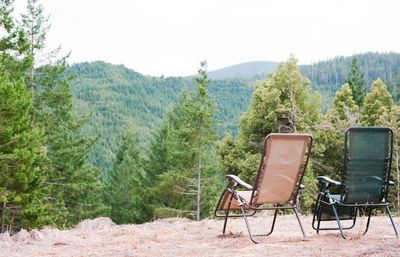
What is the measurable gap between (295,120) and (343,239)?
1709 cm

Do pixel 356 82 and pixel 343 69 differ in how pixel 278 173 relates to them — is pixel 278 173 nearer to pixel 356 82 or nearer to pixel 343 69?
pixel 356 82

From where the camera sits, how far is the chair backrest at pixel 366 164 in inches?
192

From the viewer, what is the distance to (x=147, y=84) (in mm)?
161125

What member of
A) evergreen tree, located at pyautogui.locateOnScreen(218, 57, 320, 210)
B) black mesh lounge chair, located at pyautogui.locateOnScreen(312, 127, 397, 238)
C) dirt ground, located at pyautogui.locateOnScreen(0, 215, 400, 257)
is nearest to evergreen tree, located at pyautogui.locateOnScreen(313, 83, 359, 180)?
evergreen tree, located at pyautogui.locateOnScreen(218, 57, 320, 210)

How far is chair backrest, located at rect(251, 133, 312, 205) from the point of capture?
4949mm

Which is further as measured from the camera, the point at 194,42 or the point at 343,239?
the point at 194,42

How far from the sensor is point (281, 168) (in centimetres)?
509

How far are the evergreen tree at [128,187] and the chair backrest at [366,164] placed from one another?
1164 inches

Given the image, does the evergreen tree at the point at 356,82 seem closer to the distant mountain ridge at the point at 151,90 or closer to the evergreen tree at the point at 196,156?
the evergreen tree at the point at 196,156

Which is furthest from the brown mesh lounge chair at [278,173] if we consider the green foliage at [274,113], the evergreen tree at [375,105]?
the evergreen tree at [375,105]

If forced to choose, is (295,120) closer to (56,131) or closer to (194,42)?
(56,131)

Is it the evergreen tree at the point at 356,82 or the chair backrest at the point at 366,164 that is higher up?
the evergreen tree at the point at 356,82

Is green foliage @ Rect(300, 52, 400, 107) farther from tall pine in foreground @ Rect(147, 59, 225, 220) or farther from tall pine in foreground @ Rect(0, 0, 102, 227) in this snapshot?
tall pine in foreground @ Rect(0, 0, 102, 227)

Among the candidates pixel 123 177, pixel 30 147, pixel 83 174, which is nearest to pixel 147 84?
pixel 123 177
